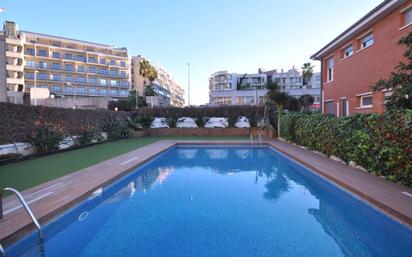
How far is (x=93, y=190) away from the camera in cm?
Result: 536

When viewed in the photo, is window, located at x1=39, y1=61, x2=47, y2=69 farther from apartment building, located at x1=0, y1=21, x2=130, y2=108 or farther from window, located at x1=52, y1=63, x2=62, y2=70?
window, located at x1=52, y1=63, x2=62, y2=70

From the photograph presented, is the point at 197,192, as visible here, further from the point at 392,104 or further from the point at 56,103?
the point at 56,103

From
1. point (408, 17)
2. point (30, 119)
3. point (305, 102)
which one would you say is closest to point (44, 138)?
point (30, 119)

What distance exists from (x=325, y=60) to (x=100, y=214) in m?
16.9

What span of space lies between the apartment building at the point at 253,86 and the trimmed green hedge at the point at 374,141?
715 inches

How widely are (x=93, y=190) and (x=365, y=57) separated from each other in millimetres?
12825

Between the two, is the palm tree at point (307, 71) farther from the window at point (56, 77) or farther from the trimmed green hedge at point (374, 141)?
the window at point (56, 77)

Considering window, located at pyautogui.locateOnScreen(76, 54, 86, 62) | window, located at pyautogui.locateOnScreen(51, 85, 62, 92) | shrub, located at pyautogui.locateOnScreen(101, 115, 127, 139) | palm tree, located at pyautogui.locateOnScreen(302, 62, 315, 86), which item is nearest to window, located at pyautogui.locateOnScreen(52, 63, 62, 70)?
window, located at pyautogui.locateOnScreen(51, 85, 62, 92)

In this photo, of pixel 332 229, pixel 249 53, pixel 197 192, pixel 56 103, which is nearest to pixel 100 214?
pixel 197 192

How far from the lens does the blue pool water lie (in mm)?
3496

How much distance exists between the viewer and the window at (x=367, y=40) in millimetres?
11595

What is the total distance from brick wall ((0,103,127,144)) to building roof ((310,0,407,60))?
569 inches

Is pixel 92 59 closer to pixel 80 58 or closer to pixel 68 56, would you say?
pixel 80 58

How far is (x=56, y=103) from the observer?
123 ft
